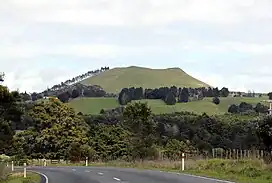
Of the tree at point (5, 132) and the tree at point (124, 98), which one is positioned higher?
the tree at point (124, 98)

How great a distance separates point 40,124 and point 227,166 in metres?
57.4

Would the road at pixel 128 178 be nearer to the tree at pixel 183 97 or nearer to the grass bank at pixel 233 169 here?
the grass bank at pixel 233 169

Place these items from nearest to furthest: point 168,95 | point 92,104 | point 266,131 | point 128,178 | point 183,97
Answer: point 128,178, point 266,131, point 92,104, point 168,95, point 183,97

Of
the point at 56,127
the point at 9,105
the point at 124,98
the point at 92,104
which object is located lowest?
the point at 56,127

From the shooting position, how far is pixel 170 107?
454 ft

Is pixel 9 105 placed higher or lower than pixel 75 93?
lower

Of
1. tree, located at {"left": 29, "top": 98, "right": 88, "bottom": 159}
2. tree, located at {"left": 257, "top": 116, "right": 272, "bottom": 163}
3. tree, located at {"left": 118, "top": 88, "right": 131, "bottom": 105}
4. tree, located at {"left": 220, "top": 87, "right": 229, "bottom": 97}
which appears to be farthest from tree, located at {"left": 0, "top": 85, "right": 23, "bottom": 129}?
tree, located at {"left": 220, "top": 87, "right": 229, "bottom": 97}

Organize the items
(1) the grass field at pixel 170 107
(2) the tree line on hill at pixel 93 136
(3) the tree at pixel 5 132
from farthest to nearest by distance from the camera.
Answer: (1) the grass field at pixel 170 107
(2) the tree line on hill at pixel 93 136
(3) the tree at pixel 5 132

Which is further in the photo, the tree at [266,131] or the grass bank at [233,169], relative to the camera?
the tree at [266,131]

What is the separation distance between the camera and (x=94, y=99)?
152 meters

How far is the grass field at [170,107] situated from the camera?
135m

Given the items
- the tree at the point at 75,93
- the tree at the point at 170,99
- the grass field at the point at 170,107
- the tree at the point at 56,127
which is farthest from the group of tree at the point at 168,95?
the tree at the point at 56,127

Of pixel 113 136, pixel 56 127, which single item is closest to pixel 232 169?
pixel 113 136

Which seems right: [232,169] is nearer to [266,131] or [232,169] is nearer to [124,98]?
[266,131]
